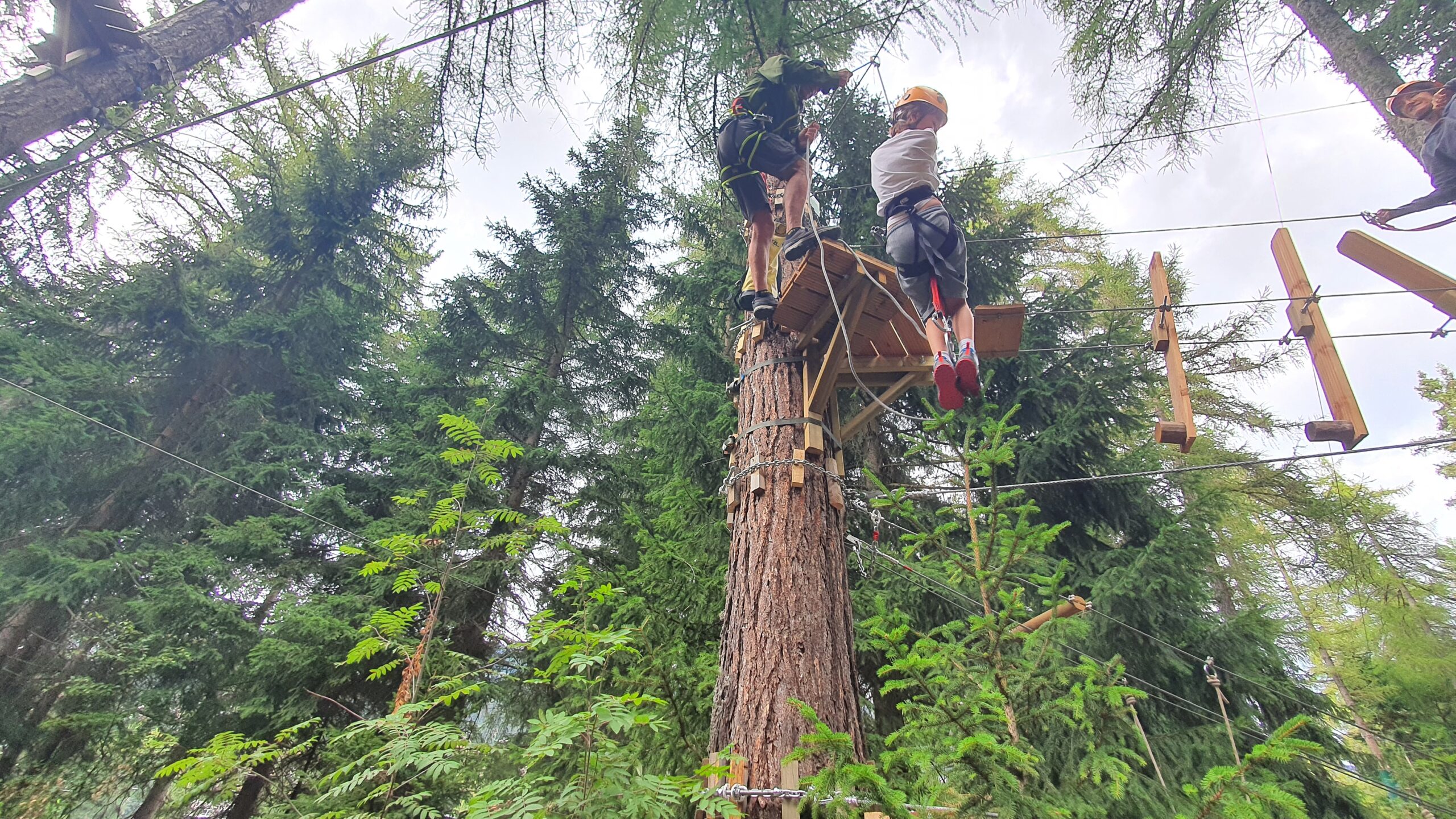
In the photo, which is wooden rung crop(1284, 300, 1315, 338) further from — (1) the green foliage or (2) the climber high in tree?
(1) the green foliage

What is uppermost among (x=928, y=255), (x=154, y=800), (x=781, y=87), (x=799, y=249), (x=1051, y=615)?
(x=781, y=87)

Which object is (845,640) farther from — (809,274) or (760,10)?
(760,10)

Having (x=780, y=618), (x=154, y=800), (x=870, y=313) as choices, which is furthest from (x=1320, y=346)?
(x=154, y=800)

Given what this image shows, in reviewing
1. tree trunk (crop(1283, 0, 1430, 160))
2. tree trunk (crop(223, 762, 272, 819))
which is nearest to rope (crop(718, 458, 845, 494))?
tree trunk (crop(1283, 0, 1430, 160))

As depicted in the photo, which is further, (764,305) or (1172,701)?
(1172,701)

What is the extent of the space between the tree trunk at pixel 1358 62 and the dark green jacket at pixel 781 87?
463 centimetres

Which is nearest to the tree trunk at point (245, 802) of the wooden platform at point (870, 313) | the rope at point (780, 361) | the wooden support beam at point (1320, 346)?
the rope at point (780, 361)

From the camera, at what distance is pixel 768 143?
12.7 ft

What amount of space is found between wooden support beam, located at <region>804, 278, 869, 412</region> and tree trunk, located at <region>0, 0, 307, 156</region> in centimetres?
454

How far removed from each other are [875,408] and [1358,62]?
5.83 meters

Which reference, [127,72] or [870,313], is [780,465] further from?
[127,72]

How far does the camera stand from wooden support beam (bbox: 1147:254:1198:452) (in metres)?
3.28

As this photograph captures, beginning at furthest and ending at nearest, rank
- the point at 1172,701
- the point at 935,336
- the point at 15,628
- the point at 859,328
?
the point at 15,628
the point at 1172,701
the point at 859,328
the point at 935,336

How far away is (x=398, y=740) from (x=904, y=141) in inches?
147
